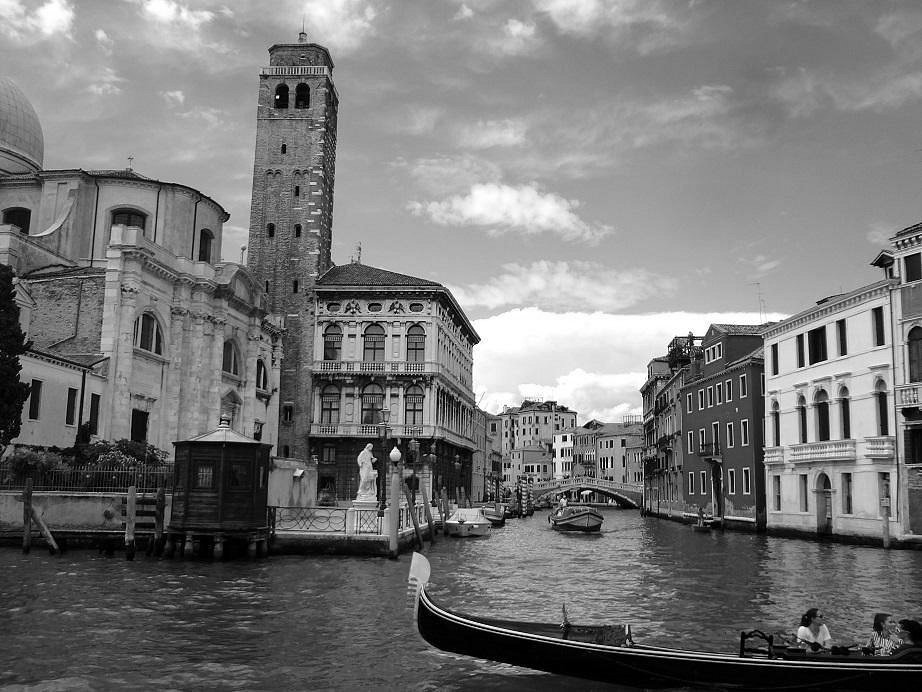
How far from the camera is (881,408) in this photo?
29.5 meters

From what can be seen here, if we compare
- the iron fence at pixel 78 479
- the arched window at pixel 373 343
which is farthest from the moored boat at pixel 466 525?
the iron fence at pixel 78 479

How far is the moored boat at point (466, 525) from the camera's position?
3772 centimetres

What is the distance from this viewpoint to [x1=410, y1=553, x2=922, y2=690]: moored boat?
28.7 ft

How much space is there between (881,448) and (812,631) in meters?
21.5

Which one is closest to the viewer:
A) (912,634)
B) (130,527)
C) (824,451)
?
(912,634)

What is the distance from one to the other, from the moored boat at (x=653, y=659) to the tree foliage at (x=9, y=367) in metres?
18.3

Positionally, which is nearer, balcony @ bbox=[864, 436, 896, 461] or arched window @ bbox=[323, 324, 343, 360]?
balcony @ bbox=[864, 436, 896, 461]

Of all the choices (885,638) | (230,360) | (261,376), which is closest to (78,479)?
(230,360)

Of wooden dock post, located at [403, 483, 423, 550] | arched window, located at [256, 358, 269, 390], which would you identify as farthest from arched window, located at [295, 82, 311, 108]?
wooden dock post, located at [403, 483, 423, 550]

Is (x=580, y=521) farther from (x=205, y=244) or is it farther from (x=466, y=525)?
(x=205, y=244)

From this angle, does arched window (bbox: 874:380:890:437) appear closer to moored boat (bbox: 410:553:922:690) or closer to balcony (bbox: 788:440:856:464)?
balcony (bbox: 788:440:856:464)

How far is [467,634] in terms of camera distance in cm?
977

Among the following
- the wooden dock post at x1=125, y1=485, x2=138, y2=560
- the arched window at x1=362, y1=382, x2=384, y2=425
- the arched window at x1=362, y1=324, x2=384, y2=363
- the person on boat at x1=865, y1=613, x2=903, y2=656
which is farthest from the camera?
the arched window at x1=362, y1=324, x2=384, y2=363

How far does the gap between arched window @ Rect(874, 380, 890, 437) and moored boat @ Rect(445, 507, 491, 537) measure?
1684 centimetres
